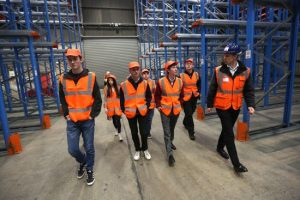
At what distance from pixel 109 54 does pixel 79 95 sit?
50.4 ft

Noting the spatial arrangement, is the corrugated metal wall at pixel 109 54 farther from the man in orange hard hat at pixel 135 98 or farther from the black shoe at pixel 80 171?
the black shoe at pixel 80 171

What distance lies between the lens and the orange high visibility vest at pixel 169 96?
3.47 meters

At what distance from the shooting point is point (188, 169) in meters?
3.37

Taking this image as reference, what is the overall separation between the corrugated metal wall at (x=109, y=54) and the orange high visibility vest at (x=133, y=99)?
14.4 metres

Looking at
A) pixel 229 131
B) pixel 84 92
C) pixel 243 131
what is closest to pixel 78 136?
pixel 84 92

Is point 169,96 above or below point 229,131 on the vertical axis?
above

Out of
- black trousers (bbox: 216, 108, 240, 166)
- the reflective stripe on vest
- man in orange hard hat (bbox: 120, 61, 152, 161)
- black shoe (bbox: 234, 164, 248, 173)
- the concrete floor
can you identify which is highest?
the reflective stripe on vest

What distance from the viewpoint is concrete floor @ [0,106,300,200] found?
2783 mm

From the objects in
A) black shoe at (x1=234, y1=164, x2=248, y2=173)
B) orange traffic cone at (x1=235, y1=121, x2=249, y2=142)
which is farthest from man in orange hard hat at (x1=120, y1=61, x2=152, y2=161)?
orange traffic cone at (x1=235, y1=121, x2=249, y2=142)

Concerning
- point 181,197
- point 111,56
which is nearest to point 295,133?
point 181,197

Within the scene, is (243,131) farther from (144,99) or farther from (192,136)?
(144,99)

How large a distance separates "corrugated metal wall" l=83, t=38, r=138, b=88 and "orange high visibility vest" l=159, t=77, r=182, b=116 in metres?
14.7

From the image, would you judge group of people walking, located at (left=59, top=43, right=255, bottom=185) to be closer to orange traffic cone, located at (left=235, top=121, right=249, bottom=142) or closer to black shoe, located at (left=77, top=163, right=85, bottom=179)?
black shoe, located at (left=77, top=163, right=85, bottom=179)

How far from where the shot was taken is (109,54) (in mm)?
17406
